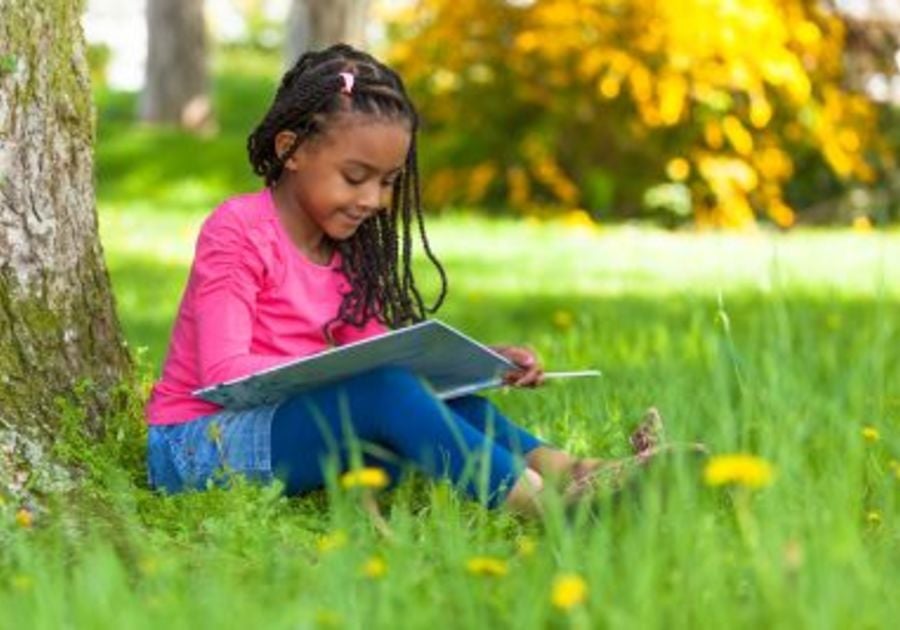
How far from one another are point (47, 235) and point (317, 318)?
1.98 ft

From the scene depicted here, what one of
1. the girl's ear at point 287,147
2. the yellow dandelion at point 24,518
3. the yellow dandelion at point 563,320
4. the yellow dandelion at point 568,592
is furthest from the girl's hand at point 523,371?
the yellow dandelion at point 563,320

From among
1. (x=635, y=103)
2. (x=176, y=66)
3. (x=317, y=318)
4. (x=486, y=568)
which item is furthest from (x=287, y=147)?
(x=176, y=66)

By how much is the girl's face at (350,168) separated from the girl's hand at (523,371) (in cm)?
42

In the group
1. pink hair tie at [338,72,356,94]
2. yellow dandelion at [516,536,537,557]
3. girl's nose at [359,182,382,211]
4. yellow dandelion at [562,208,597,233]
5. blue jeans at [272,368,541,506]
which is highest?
pink hair tie at [338,72,356,94]

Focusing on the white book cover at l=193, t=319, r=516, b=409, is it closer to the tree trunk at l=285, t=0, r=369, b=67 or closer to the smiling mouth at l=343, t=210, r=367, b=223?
the smiling mouth at l=343, t=210, r=367, b=223

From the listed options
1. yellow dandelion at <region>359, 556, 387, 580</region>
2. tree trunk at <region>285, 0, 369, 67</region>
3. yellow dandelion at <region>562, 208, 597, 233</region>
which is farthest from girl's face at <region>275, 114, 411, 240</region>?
yellow dandelion at <region>562, 208, 597, 233</region>

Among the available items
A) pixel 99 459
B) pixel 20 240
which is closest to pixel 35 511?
pixel 99 459

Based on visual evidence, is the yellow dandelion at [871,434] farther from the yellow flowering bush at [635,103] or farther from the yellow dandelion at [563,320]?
the yellow flowering bush at [635,103]

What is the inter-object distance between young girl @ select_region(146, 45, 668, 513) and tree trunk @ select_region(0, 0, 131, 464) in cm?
21

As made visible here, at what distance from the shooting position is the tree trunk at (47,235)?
4477 millimetres

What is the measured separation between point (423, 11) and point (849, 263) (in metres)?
4.58

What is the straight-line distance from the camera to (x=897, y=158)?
14.5m

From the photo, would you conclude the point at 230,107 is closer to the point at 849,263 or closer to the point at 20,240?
the point at 849,263

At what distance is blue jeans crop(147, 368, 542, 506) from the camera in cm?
416
